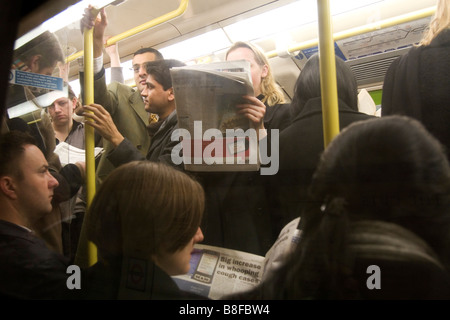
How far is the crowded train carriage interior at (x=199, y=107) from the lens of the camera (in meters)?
1.17

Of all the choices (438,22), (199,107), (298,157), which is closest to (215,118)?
(199,107)

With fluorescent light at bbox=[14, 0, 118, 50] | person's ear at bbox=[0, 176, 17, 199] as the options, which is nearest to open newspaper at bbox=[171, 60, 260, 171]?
fluorescent light at bbox=[14, 0, 118, 50]

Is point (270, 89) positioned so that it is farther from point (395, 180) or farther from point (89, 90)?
point (89, 90)

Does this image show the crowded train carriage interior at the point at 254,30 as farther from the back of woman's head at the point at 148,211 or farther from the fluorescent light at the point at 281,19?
the back of woman's head at the point at 148,211

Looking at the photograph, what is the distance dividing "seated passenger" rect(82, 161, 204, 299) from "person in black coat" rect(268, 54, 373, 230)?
1.02ft

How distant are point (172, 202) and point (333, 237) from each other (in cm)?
56

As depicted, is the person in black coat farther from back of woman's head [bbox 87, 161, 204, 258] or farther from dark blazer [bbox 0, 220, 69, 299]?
dark blazer [bbox 0, 220, 69, 299]

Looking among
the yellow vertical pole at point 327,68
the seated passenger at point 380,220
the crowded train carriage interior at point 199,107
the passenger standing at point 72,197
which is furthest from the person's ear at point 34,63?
the seated passenger at point 380,220

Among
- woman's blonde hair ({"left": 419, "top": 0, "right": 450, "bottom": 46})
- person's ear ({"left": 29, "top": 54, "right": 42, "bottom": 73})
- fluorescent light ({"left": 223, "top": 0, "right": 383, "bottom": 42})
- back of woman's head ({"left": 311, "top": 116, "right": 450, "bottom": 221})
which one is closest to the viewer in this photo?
back of woman's head ({"left": 311, "top": 116, "right": 450, "bottom": 221})

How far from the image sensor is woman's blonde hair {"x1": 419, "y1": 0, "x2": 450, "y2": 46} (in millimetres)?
1097

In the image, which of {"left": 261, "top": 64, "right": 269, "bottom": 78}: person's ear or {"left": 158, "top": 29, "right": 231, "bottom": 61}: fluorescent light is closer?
{"left": 261, "top": 64, "right": 269, "bottom": 78}: person's ear

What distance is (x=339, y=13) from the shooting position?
1208mm

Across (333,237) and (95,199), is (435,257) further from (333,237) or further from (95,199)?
(95,199)
